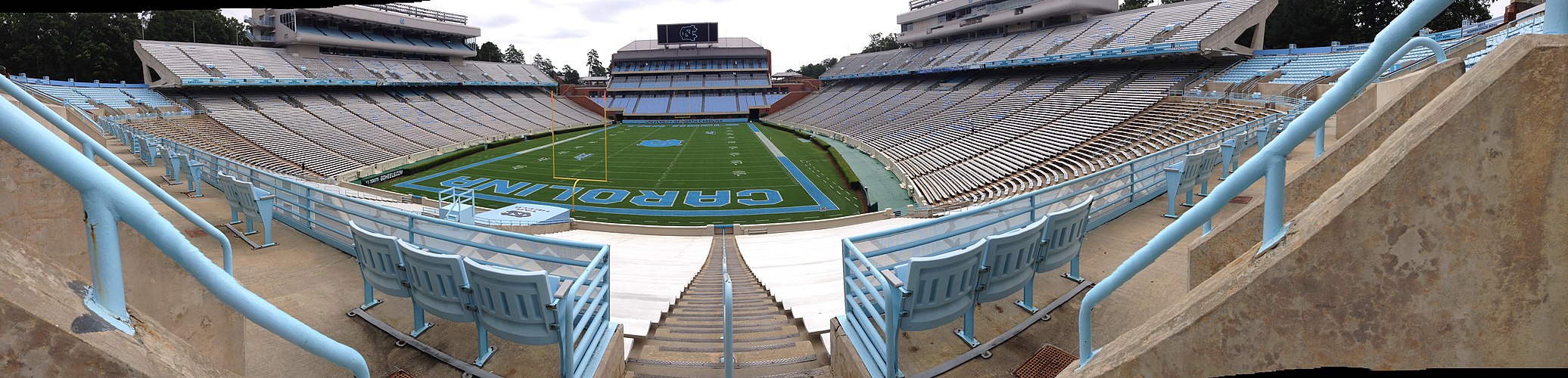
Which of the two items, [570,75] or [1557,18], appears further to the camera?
[570,75]

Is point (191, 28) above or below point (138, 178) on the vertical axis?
above

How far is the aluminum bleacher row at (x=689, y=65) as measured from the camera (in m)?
77.1

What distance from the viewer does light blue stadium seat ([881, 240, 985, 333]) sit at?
3.27m

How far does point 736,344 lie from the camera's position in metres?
4.38

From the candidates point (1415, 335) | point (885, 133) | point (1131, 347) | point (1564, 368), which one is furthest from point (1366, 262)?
point (885, 133)

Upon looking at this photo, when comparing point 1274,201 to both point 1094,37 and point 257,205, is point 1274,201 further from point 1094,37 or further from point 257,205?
point 1094,37

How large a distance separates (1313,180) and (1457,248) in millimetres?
1994

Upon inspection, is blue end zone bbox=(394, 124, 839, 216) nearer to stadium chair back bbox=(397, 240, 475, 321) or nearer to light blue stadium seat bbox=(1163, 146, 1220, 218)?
light blue stadium seat bbox=(1163, 146, 1220, 218)

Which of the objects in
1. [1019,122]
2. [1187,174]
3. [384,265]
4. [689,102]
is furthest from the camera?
[689,102]

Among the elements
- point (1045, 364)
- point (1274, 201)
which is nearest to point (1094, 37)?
point (1045, 364)

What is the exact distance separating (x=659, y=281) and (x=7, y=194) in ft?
17.0

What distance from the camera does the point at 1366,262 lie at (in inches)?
74.2

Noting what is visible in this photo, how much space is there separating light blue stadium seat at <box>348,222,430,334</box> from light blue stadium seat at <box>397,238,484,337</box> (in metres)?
0.08

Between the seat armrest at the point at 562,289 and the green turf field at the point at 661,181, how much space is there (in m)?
15.0
